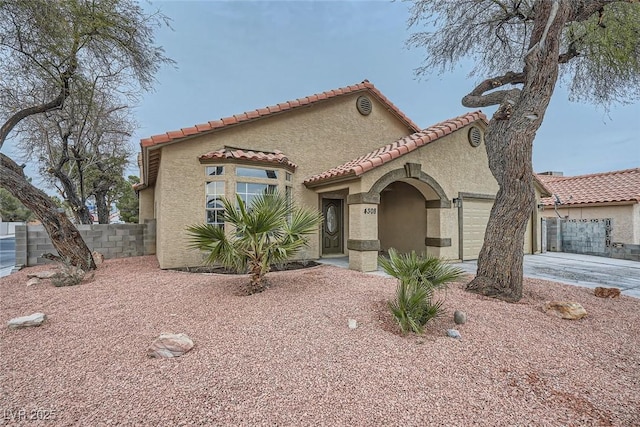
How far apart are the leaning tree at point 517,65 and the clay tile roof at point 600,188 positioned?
7.31 meters

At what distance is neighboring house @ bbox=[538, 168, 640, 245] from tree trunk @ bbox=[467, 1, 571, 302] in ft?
37.8

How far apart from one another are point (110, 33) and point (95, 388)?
32.8ft

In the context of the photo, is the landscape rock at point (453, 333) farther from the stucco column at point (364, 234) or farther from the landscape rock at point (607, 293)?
the landscape rock at point (607, 293)

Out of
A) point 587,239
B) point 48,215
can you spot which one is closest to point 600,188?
point 587,239

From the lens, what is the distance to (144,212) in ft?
52.5

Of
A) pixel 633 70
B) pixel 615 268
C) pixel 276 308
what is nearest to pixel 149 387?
pixel 276 308

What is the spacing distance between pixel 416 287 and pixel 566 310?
296cm

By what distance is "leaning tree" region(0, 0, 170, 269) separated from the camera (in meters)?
7.94

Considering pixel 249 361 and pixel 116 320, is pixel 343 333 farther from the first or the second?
pixel 116 320

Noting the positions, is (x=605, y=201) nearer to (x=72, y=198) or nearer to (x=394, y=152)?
(x=394, y=152)

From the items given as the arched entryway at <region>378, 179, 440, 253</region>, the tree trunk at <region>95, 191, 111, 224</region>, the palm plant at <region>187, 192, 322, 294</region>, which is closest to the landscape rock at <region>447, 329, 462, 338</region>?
the palm plant at <region>187, 192, 322, 294</region>

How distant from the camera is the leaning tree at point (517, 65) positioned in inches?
250

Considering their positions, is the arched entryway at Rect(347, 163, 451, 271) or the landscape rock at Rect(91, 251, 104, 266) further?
the landscape rock at Rect(91, 251, 104, 266)
